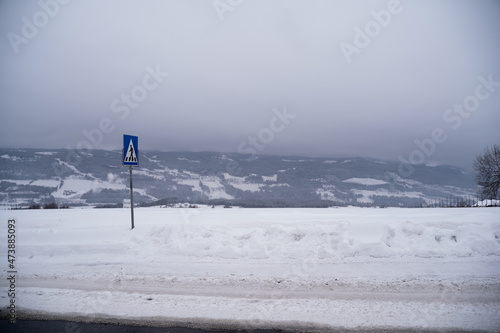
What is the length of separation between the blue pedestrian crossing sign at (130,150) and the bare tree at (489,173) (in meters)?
49.5

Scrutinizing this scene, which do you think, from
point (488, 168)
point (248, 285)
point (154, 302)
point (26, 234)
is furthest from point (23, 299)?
point (488, 168)

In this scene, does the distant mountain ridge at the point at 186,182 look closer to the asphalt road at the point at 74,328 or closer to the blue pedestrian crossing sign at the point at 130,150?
the blue pedestrian crossing sign at the point at 130,150

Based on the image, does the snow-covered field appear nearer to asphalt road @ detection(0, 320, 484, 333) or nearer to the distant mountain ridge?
asphalt road @ detection(0, 320, 484, 333)

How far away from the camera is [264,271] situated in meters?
7.52

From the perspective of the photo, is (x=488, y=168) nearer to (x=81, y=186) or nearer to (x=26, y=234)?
(x=26, y=234)

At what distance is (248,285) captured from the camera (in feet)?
21.7

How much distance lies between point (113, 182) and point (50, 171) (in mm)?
30807

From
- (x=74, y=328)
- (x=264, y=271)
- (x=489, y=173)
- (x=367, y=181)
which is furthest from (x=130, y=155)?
(x=367, y=181)

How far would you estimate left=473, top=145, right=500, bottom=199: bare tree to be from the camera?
135 ft

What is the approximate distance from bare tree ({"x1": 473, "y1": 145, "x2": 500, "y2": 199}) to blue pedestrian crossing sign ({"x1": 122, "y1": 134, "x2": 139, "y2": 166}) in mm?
49523

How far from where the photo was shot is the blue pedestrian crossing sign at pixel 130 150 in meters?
11.1

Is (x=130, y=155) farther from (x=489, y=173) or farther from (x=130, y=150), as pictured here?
(x=489, y=173)

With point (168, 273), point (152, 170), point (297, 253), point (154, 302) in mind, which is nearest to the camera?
point (154, 302)

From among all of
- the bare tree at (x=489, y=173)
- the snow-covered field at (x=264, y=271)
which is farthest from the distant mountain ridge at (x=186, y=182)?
the snow-covered field at (x=264, y=271)
